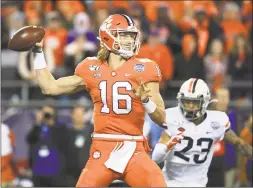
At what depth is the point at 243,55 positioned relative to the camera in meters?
12.1

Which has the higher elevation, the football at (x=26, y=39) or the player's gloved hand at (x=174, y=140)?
the football at (x=26, y=39)

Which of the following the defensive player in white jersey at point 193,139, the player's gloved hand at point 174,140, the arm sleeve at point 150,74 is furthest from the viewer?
the defensive player in white jersey at point 193,139

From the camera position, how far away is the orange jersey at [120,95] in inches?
255

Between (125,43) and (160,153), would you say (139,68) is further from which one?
(160,153)

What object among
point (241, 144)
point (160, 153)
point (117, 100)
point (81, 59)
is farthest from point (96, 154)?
point (81, 59)

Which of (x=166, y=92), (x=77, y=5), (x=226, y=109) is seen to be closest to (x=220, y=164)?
(x=226, y=109)

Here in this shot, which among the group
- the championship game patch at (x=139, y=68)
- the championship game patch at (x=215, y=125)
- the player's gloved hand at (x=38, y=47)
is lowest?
the championship game patch at (x=215, y=125)

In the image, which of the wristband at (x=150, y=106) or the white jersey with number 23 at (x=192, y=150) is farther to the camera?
the white jersey with number 23 at (x=192, y=150)

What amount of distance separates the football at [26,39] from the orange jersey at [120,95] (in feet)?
1.59

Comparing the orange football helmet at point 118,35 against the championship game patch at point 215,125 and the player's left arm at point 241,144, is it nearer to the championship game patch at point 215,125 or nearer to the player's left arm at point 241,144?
the championship game patch at point 215,125

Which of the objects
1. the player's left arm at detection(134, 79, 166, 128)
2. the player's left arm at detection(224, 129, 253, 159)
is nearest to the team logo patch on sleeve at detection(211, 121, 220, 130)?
the player's left arm at detection(224, 129, 253, 159)

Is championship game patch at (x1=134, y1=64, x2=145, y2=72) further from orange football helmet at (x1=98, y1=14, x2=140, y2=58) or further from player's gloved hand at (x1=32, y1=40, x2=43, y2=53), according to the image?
player's gloved hand at (x1=32, y1=40, x2=43, y2=53)

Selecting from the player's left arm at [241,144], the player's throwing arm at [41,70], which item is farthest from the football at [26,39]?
the player's left arm at [241,144]

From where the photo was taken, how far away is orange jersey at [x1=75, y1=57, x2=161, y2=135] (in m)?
6.48
